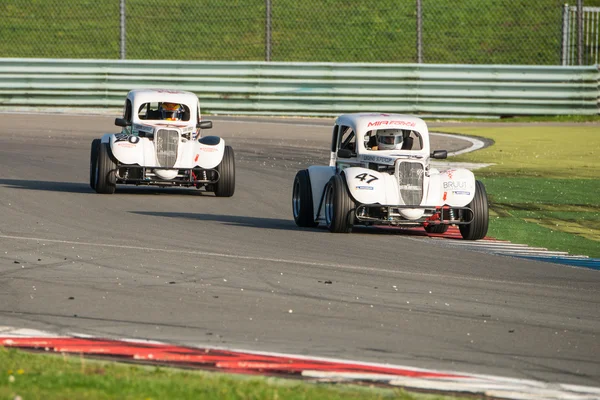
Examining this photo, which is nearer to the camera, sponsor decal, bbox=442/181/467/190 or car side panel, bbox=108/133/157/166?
sponsor decal, bbox=442/181/467/190

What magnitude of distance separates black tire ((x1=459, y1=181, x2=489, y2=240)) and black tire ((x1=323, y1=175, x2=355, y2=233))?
124cm

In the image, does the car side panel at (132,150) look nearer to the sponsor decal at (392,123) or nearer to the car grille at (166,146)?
the car grille at (166,146)

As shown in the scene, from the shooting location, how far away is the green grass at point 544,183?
42.3ft

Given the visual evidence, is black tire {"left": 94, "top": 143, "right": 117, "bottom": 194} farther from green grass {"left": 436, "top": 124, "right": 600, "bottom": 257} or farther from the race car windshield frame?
green grass {"left": 436, "top": 124, "right": 600, "bottom": 257}

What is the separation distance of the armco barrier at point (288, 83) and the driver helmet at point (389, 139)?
44.0 ft

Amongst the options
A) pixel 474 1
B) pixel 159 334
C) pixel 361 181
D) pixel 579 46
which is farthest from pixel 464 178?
pixel 474 1

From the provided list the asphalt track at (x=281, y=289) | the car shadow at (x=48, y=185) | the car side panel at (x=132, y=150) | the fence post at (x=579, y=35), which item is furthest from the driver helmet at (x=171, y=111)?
the fence post at (x=579, y=35)

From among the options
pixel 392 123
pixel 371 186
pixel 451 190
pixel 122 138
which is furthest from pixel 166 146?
pixel 451 190

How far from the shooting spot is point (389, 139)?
42.8 feet

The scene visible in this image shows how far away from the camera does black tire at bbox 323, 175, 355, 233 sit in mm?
12227

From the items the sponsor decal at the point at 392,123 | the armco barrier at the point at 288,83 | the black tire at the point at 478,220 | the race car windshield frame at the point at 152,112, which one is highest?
A: the armco barrier at the point at 288,83

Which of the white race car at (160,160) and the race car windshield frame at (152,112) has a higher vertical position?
the race car windshield frame at (152,112)

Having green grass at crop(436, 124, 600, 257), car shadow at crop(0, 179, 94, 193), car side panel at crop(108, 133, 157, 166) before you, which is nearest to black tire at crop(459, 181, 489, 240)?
green grass at crop(436, 124, 600, 257)

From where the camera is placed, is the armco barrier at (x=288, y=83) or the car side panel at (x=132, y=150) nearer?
the car side panel at (x=132, y=150)
